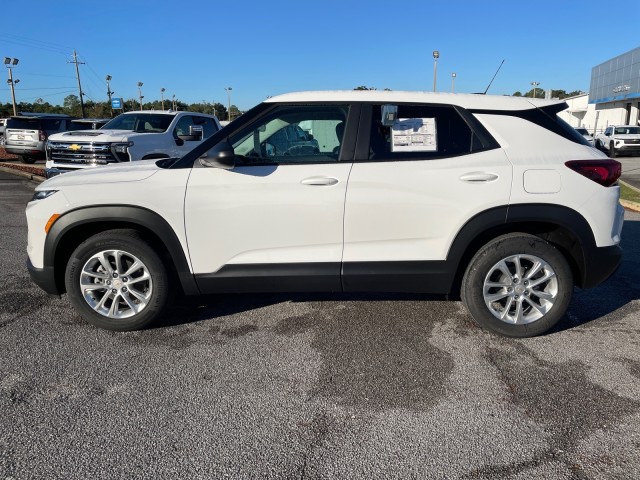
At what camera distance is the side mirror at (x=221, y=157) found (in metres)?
3.40

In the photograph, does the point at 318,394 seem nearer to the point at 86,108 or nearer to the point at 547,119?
the point at 547,119

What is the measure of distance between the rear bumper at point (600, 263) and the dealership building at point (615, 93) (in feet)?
134

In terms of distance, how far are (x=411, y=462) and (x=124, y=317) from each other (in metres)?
2.50

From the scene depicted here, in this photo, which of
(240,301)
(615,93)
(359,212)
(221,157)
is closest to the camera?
(221,157)

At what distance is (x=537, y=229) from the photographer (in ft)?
12.2

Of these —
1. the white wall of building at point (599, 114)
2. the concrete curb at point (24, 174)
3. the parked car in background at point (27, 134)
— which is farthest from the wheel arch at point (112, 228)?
the white wall of building at point (599, 114)

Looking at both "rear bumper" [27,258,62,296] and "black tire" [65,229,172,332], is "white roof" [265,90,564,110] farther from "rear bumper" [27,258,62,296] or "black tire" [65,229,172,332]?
"rear bumper" [27,258,62,296]

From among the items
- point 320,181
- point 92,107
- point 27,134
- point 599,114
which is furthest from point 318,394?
point 92,107

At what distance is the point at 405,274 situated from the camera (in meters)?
3.63

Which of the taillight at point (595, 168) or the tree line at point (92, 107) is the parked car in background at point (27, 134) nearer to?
the taillight at point (595, 168)

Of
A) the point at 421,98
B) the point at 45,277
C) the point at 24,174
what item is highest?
the point at 421,98

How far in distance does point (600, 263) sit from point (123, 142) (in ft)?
25.6

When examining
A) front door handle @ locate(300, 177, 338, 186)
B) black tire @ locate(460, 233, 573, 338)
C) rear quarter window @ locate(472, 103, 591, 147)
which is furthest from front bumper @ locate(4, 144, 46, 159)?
black tire @ locate(460, 233, 573, 338)

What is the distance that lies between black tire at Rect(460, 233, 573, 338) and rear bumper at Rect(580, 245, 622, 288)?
14cm
